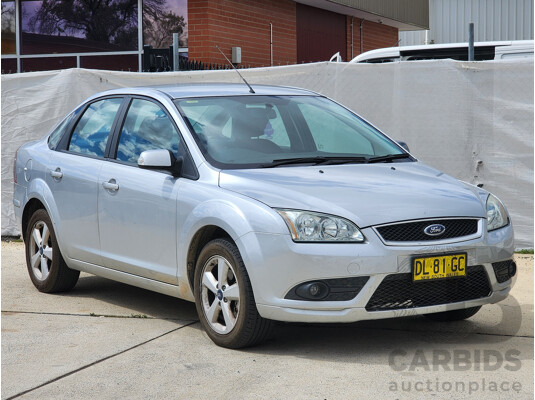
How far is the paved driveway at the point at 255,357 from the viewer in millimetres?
4922

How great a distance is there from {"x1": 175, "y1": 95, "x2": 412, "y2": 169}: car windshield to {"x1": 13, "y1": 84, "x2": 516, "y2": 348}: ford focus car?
0.01 m

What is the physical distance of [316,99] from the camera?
723 centimetres

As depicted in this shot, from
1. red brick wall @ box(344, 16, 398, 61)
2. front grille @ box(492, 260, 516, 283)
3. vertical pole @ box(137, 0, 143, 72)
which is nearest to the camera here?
front grille @ box(492, 260, 516, 283)

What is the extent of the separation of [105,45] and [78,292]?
9318mm

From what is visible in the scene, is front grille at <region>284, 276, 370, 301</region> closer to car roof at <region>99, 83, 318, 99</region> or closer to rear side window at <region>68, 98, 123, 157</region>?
car roof at <region>99, 83, 318, 99</region>

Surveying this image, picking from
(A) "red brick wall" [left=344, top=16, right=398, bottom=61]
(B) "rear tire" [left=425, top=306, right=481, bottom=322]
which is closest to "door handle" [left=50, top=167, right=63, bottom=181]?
(B) "rear tire" [left=425, top=306, right=481, bottom=322]

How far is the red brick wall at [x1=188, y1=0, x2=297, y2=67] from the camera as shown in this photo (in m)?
15.5

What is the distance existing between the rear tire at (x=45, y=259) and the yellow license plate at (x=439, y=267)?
3.21 meters

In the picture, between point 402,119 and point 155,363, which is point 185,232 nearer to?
point 155,363

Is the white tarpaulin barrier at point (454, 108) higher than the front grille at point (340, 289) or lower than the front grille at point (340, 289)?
higher

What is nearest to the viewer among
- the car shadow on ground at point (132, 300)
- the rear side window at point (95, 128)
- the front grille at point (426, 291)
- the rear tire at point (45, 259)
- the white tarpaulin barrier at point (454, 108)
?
the front grille at point (426, 291)

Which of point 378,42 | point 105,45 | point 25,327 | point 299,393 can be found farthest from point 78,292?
point 378,42

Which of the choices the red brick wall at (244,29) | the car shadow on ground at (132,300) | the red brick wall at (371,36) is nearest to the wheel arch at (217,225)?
the car shadow on ground at (132,300)

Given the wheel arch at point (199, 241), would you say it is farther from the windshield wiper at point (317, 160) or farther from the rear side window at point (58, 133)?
the rear side window at point (58, 133)
